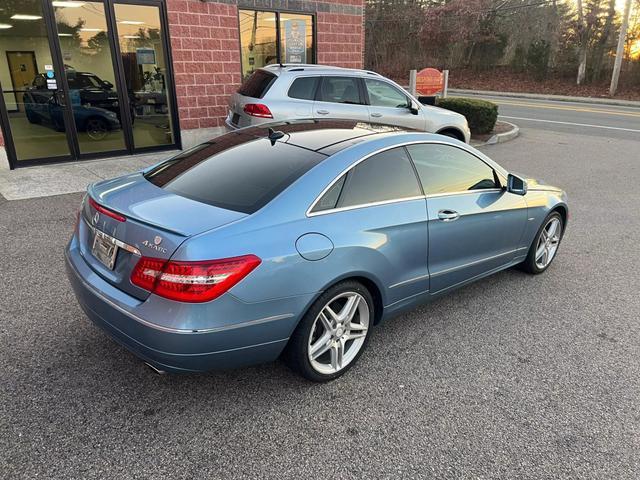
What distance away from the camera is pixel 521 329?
377cm

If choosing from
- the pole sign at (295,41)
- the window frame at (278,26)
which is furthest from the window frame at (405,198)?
the pole sign at (295,41)

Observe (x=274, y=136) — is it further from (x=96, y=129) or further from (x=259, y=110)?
(x=96, y=129)

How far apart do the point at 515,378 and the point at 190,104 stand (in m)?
8.70

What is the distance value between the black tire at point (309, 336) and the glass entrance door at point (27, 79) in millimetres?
7672

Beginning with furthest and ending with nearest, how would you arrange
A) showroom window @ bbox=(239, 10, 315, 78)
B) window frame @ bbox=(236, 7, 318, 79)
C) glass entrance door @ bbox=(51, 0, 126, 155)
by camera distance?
showroom window @ bbox=(239, 10, 315, 78), window frame @ bbox=(236, 7, 318, 79), glass entrance door @ bbox=(51, 0, 126, 155)

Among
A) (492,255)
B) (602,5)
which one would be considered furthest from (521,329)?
(602,5)

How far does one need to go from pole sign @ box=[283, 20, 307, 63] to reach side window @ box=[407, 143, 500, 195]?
8387 millimetres

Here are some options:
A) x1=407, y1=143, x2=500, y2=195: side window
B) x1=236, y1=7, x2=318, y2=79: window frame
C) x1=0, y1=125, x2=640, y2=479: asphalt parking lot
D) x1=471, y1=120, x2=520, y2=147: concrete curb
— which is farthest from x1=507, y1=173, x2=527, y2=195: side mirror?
x1=471, y1=120, x2=520, y2=147: concrete curb

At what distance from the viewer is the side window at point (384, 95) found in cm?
864

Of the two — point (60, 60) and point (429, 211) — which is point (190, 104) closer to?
point (60, 60)

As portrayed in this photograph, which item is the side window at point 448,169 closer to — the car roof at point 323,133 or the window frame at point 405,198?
the window frame at point 405,198

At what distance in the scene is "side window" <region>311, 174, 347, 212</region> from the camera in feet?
9.41

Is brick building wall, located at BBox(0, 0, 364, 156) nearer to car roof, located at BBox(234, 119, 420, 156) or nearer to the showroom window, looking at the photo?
the showroom window

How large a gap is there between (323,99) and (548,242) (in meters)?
4.71
